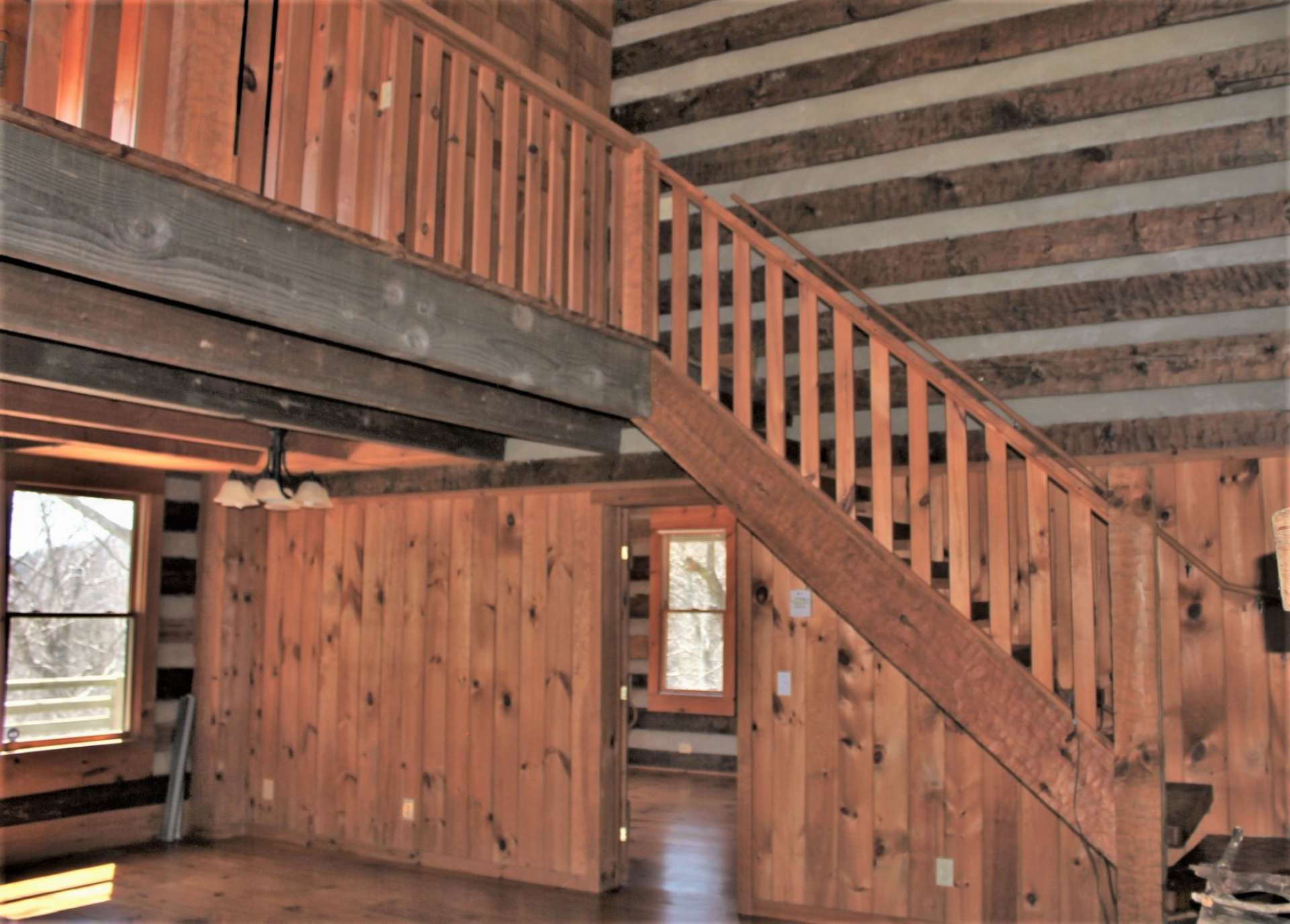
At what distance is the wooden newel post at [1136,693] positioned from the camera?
3826mm

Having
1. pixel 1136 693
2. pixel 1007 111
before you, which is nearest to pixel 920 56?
pixel 1007 111

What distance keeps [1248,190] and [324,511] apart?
571cm

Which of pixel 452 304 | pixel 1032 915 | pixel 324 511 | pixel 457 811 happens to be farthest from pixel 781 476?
pixel 324 511

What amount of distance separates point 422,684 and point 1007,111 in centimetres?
466

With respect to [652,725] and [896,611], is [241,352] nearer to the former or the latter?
[896,611]

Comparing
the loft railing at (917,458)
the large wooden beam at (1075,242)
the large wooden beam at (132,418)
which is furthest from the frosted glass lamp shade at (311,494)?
the large wooden beam at (1075,242)

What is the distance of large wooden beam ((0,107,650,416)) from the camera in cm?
281

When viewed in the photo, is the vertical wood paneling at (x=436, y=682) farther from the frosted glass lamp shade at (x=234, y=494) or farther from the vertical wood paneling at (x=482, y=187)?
the vertical wood paneling at (x=482, y=187)

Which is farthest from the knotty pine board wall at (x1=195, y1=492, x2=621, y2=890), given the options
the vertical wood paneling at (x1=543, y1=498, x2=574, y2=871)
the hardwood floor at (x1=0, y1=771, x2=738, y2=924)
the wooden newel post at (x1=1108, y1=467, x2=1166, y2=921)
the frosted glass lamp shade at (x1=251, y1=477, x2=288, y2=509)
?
the wooden newel post at (x1=1108, y1=467, x2=1166, y2=921)

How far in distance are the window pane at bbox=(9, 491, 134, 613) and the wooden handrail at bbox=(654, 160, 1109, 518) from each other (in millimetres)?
4548

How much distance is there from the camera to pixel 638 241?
5020 mm

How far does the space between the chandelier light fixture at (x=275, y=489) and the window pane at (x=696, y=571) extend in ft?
18.9

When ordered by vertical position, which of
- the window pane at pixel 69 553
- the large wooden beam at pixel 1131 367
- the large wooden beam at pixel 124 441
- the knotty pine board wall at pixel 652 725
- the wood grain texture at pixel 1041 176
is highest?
the wood grain texture at pixel 1041 176

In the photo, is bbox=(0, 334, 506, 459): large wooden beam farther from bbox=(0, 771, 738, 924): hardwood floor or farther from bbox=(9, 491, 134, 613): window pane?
bbox=(9, 491, 134, 613): window pane
